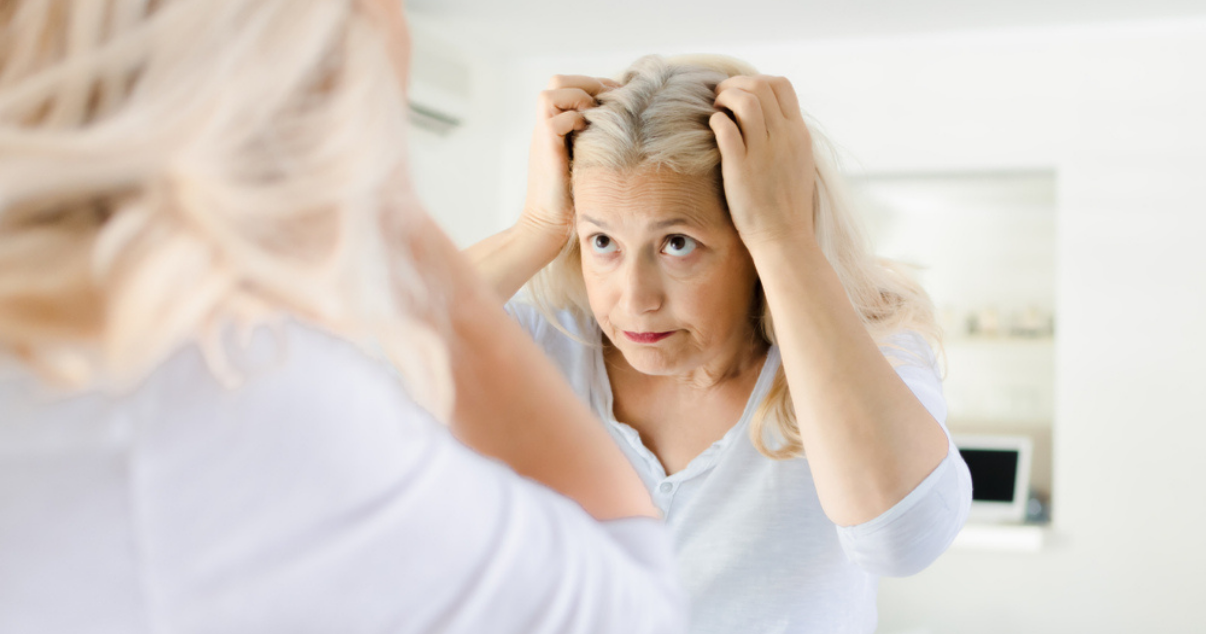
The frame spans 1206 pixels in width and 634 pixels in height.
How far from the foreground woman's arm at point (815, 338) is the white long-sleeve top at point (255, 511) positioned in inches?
21.5

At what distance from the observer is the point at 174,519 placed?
1.16ft

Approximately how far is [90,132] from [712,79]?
2.91 ft

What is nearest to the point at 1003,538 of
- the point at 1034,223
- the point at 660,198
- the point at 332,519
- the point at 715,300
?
the point at 1034,223

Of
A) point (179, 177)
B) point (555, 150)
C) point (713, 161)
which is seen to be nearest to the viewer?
point (179, 177)

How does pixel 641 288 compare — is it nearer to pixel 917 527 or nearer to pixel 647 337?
pixel 647 337

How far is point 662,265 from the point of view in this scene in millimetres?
1107

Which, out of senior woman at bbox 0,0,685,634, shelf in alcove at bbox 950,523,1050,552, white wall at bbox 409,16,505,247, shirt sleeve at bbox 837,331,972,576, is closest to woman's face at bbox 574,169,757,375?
shirt sleeve at bbox 837,331,972,576

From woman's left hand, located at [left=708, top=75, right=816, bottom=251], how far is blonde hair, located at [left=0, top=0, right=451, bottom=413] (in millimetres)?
610

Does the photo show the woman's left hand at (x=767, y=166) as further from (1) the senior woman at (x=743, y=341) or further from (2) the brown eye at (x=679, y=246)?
(2) the brown eye at (x=679, y=246)

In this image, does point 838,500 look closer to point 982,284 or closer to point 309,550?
point 309,550

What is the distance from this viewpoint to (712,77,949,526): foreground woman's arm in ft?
2.89

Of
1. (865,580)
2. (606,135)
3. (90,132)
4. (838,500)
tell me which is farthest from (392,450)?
(865,580)

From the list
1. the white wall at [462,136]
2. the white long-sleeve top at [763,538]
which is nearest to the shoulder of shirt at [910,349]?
the white long-sleeve top at [763,538]

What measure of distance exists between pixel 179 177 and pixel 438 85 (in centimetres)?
388
